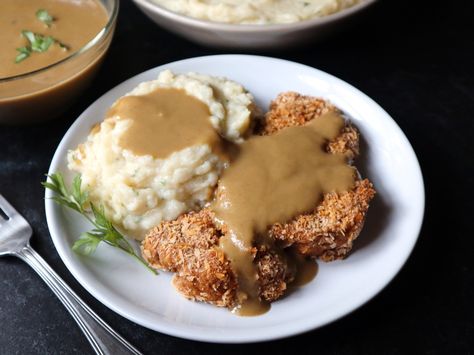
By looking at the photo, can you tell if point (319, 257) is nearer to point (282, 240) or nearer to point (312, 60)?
point (282, 240)

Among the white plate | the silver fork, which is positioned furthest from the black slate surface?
the white plate

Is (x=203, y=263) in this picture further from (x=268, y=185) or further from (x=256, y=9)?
(x=256, y=9)

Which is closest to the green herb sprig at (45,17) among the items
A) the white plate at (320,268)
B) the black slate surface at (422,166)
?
the black slate surface at (422,166)

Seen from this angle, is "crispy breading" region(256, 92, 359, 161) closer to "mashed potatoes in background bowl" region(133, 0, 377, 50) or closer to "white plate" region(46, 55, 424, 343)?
"white plate" region(46, 55, 424, 343)

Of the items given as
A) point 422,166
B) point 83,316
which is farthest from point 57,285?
point 422,166

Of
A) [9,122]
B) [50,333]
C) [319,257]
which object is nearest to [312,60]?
[319,257]
